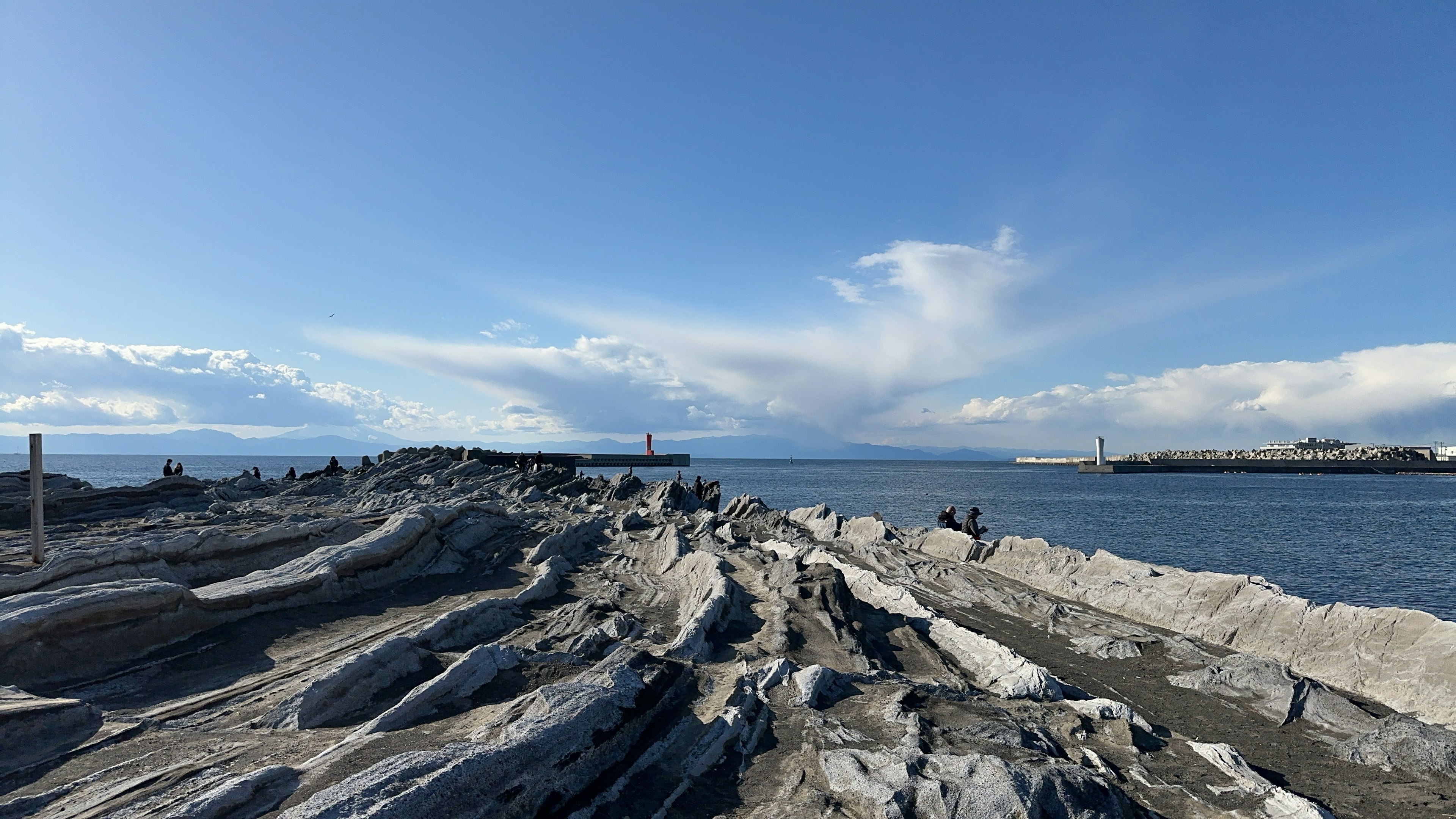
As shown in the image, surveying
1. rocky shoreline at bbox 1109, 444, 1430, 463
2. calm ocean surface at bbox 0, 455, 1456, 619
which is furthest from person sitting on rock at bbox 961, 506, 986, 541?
rocky shoreline at bbox 1109, 444, 1430, 463

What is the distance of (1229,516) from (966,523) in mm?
31751

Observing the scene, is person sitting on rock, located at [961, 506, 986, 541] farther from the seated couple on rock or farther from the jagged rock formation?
the jagged rock formation

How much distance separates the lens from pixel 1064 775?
5609 millimetres

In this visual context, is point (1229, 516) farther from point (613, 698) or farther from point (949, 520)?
point (613, 698)

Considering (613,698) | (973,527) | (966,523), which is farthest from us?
(966,523)

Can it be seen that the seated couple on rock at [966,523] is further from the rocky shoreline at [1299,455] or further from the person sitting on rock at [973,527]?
the rocky shoreline at [1299,455]

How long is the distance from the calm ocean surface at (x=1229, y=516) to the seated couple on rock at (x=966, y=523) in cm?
831

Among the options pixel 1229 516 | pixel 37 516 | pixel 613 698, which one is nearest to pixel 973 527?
pixel 613 698

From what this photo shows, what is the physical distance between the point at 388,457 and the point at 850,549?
37.2m

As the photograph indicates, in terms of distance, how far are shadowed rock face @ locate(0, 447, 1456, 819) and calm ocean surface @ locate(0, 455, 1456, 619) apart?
13.1 m

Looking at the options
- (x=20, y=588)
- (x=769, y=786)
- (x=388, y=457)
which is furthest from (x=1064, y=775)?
(x=388, y=457)

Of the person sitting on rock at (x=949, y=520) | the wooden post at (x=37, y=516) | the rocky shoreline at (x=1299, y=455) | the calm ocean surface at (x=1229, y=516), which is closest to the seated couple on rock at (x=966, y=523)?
→ the person sitting on rock at (x=949, y=520)

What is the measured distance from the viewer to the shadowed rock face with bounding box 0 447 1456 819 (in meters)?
5.27

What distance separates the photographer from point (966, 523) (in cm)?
2527
